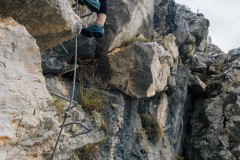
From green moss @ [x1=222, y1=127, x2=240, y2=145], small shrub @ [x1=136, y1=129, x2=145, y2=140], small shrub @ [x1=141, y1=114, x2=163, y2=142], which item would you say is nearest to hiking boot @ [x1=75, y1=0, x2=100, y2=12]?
small shrub @ [x1=136, y1=129, x2=145, y2=140]

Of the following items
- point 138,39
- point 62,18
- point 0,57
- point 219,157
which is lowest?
point 219,157

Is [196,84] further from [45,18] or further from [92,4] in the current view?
[45,18]

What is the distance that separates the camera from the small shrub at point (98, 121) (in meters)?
10.0

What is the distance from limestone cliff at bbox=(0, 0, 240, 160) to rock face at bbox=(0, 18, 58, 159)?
0.05 ft

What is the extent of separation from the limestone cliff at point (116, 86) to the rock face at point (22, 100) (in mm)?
14

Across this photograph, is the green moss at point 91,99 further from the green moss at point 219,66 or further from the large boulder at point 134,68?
the green moss at point 219,66

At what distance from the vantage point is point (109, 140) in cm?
1039

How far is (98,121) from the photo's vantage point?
32.9 feet

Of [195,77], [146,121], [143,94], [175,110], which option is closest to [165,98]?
[175,110]

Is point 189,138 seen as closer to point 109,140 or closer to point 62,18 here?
point 109,140

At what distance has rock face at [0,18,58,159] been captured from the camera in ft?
15.1

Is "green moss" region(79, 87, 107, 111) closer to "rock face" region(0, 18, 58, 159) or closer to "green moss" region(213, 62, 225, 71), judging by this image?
"rock face" region(0, 18, 58, 159)

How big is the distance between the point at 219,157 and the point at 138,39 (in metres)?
9.86

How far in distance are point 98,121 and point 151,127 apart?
12.4 ft
